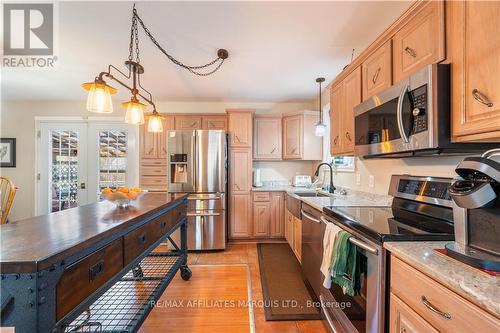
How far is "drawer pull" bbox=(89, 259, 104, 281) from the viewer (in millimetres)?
954

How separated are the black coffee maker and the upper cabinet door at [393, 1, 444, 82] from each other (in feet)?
2.10

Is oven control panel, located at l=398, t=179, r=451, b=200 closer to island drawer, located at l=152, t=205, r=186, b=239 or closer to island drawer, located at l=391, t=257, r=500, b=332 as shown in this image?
island drawer, located at l=391, t=257, r=500, b=332

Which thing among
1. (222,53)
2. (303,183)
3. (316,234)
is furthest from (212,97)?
(316,234)

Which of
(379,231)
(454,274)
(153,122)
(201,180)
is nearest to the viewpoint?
(454,274)

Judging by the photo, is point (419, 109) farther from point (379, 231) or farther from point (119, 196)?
point (119, 196)

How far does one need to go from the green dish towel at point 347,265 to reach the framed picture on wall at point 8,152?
5.62 m

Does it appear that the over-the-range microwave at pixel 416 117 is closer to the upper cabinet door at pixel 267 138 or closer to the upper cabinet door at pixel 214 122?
the upper cabinet door at pixel 267 138

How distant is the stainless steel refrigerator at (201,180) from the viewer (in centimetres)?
346

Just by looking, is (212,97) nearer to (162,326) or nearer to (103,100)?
(103,100)

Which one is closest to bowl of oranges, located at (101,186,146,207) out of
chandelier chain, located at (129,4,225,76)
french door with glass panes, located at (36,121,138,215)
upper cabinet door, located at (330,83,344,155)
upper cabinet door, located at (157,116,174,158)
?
chandelier chain, located at (129,4,225,76)

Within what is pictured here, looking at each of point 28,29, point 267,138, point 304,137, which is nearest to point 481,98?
point 304,137

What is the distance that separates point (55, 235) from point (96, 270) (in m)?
0.23

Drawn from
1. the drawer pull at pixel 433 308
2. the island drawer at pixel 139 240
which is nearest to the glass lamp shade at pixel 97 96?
the island drawer at pixel 139 240

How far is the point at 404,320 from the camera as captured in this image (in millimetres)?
938
